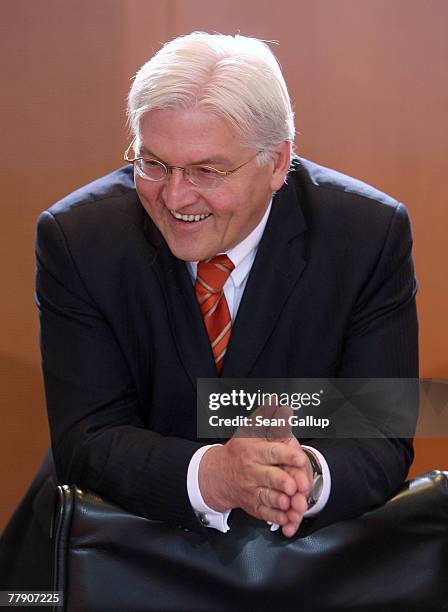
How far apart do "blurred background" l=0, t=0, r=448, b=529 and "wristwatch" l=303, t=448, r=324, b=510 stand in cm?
130

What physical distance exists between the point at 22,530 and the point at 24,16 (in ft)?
4.26

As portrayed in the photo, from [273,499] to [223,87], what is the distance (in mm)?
607

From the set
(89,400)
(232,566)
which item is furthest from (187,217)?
(232,566)

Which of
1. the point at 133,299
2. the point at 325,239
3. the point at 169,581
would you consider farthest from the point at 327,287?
the point at 169,581

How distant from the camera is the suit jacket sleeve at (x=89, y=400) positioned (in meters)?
1.61

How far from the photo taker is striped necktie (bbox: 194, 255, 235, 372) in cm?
179

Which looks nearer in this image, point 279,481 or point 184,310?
point 279,481

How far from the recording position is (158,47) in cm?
265

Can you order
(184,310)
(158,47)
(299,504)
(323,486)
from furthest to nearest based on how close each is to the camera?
(158,47) → (184,310) → (323,486) → (299,504)

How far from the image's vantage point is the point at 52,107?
271 centimetres

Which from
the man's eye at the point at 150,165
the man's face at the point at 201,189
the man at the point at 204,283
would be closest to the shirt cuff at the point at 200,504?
the man at the point at 204,283

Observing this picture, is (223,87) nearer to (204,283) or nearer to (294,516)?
(204,283)

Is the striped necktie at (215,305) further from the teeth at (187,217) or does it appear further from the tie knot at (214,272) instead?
the teeth at (187,217)

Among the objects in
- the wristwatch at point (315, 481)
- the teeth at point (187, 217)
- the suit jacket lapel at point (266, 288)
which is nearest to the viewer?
the wristwatch at point (315, 481)
